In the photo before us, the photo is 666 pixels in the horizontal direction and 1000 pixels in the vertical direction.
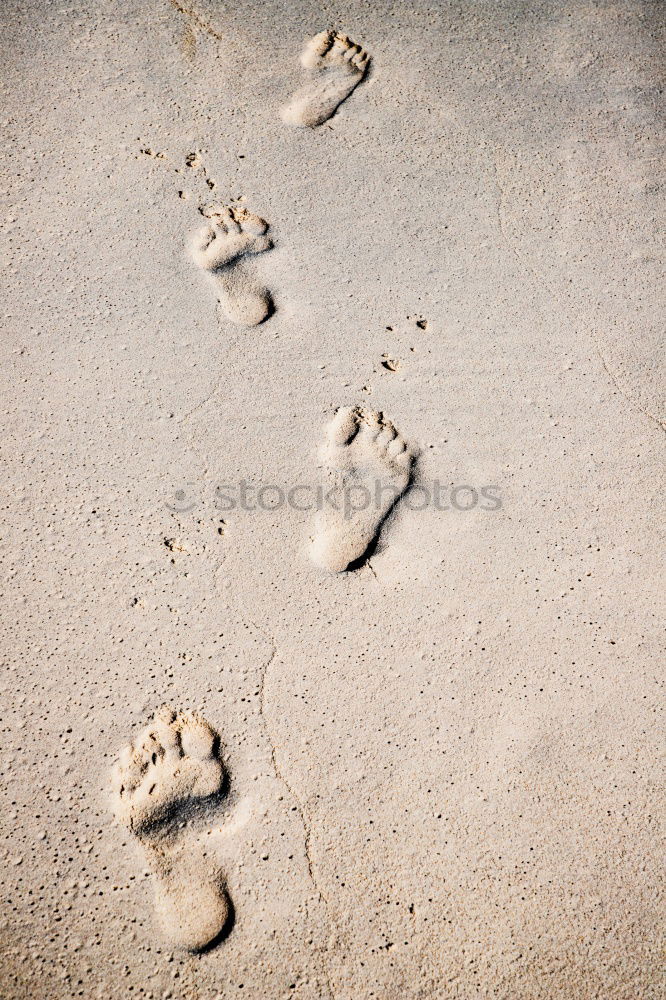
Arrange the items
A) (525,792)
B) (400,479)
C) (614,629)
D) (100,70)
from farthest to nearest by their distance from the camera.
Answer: (100,70) → (400,479) → (614,629) → (525,792)

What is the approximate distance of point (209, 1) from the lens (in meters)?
2.71

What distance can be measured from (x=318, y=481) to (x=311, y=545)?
182mm

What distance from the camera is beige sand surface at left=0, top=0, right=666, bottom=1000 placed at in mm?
1648

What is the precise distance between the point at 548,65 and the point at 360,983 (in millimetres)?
2861

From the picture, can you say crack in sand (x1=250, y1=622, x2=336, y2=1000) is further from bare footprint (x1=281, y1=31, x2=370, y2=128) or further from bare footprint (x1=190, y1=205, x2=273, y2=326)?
bare footprint (x1=281, y1=31, x2=370, y2=128)

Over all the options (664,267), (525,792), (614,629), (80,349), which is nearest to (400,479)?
(614,629)

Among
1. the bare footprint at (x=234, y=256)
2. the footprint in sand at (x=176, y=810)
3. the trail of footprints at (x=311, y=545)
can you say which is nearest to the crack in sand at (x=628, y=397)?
the trail of footprints at (x=311, y=545)

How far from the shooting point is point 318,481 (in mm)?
2037

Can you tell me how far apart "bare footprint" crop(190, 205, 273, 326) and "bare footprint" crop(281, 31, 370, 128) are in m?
0.46

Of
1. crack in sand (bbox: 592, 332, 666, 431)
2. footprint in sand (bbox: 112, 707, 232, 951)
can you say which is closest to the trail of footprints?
footprint in sand (bbox: 112, 707, 232, 951)

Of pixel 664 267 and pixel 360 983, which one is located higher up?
pixel 664 267

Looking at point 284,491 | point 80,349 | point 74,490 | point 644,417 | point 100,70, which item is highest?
point 100,70

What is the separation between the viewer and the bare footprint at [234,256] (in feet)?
7.32

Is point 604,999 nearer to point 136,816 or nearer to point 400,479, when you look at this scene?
point 136,816
